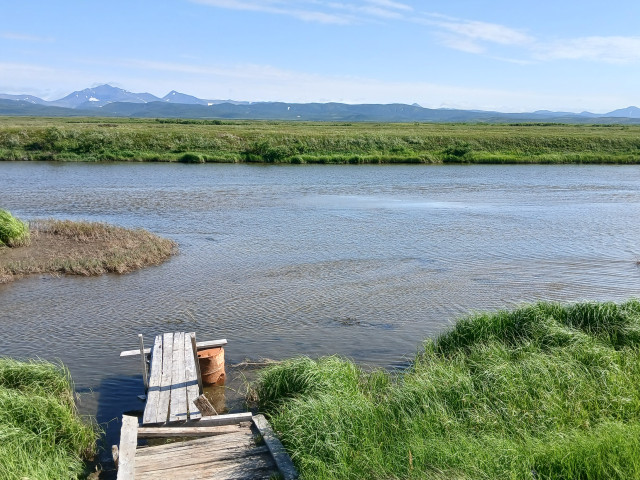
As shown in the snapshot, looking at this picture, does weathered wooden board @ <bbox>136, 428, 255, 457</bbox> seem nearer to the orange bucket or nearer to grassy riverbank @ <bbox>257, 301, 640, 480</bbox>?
grassy riverbank @ <bbox>257, 301, 640, 480</bbox>

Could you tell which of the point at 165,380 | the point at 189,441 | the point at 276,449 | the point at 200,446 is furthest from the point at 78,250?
the point at 276,449

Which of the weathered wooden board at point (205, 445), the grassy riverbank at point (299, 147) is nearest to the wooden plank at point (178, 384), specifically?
the weathered wooden board at point (205, 445)

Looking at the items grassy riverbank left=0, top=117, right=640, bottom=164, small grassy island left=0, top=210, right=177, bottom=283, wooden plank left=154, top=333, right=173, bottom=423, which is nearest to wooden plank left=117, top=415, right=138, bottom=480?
wooden plank left=154, top=333, right=173, bottom=423

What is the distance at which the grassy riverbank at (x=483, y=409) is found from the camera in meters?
6.88

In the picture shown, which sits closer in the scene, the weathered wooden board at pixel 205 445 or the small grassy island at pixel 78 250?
the weathered wooden board at pixel 205 445

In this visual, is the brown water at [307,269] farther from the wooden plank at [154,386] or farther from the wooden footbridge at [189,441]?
the wooden footbridge at [189,441]

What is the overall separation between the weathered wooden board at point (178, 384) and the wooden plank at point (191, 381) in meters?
0.05

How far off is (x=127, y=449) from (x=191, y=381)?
92.5 inches

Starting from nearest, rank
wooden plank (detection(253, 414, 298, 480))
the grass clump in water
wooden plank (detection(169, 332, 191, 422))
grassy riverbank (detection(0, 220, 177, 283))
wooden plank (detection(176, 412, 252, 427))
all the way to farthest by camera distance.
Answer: wooden plank (detection(253, 414, 298, 480))
wooden plank (detection(176, 412, 252, 427))
wooden plank (detection(169, 332, 191, 422))
grassy riverbank (detection(0, 220, 177, 283))
the grass clump in water

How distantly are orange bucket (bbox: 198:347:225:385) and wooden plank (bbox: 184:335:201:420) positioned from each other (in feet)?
0.90

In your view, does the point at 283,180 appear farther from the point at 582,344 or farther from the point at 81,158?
the point at 582,344

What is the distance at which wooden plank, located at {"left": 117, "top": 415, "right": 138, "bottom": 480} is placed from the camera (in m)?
7.59

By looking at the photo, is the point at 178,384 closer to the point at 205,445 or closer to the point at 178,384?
the point at 178,384

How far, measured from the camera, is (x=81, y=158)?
57.7 meters
